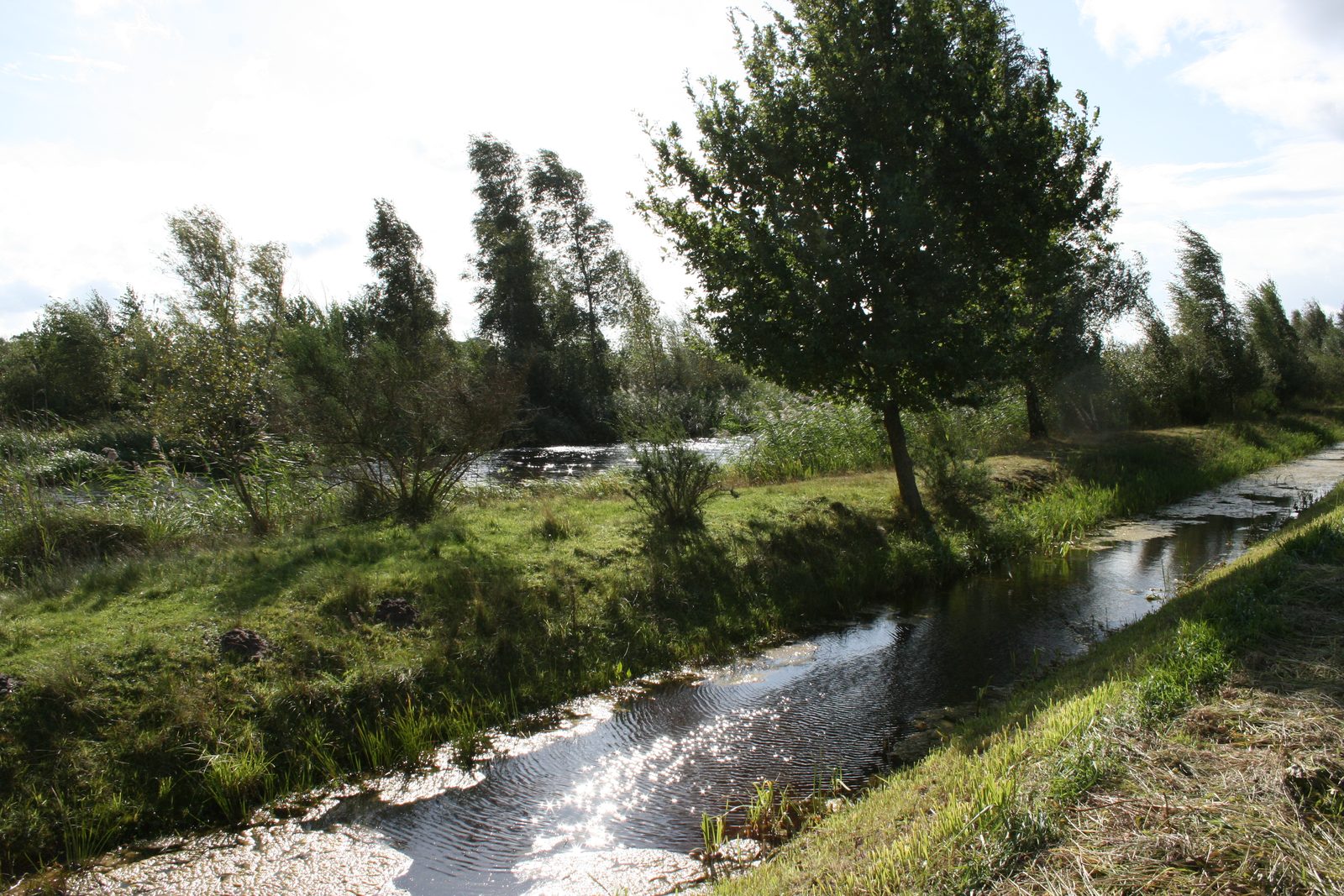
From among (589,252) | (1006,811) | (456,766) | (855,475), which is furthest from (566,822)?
(589,252)

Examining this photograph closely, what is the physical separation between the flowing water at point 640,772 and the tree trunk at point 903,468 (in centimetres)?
324

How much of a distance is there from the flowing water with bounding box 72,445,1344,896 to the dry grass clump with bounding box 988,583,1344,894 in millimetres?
2510

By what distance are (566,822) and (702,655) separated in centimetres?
352

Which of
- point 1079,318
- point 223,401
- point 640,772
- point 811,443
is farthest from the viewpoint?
point 1079,318

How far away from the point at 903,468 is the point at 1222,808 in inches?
434

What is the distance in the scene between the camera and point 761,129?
1258 centimetres

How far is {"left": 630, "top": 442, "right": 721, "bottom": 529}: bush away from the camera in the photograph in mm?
12405

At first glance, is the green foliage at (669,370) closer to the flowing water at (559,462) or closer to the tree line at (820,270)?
the flowing water at (559,462)

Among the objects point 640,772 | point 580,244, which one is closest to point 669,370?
point 580,244

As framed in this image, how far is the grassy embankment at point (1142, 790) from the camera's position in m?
3.31

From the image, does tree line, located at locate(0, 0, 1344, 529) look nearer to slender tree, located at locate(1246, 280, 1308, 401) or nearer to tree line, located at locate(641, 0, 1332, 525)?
tree line, located at locate(641, 0, 1332, 525)

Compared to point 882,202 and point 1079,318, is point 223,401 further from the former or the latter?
point 1079,318

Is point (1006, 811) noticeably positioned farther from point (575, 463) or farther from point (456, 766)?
point (575, 463)

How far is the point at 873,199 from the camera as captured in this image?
1241 centimetres
